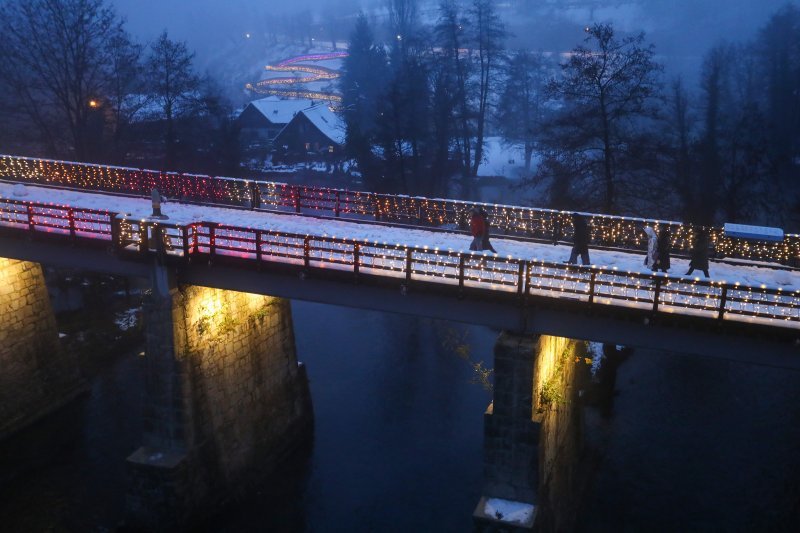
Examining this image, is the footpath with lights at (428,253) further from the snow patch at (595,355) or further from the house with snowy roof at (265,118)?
the house with snowy roof at (265,118)

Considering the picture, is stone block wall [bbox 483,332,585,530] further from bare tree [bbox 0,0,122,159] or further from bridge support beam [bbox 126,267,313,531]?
bare tree [bbox 0,0,122,159]

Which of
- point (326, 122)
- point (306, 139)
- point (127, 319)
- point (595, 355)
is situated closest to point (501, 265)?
point (595, 355)

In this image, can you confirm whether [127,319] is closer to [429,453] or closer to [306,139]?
[429,453]

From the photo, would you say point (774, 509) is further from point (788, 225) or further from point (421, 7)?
point (421, 7)

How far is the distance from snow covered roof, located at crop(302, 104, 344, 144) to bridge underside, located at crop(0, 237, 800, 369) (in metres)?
55.5

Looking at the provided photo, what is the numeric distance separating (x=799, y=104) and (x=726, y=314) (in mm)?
50328

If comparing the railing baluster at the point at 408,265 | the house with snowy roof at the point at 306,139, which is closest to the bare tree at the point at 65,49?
the house with snowy roof at the point at 306,139

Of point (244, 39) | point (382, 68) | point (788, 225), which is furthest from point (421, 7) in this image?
point (788, 225)

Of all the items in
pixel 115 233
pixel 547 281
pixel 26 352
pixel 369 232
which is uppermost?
pixel 115 233

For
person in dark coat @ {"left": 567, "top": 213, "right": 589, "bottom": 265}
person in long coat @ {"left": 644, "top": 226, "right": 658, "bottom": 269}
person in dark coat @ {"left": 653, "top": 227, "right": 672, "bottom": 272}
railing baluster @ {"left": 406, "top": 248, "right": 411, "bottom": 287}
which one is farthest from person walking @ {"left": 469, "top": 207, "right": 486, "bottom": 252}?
person in dark coat @ {"left": 653, "top": 227, "right": 672, "bottom": 272}

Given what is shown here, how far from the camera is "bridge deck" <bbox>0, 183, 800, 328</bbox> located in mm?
16562

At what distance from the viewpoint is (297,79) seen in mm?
131375

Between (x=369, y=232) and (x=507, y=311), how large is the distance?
7.39 metres

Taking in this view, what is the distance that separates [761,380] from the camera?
3092cm
